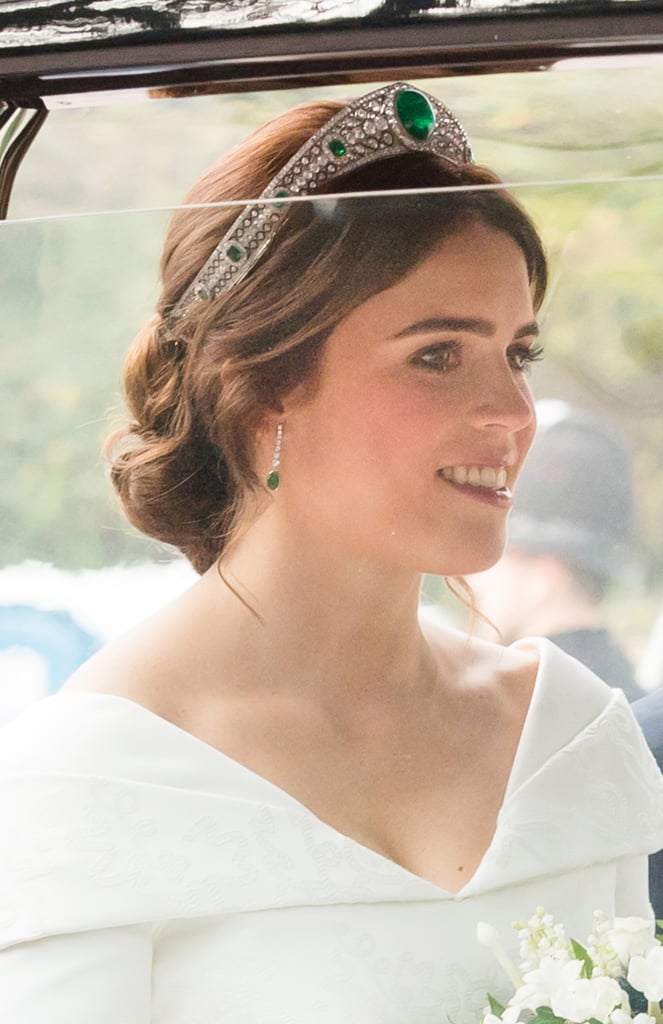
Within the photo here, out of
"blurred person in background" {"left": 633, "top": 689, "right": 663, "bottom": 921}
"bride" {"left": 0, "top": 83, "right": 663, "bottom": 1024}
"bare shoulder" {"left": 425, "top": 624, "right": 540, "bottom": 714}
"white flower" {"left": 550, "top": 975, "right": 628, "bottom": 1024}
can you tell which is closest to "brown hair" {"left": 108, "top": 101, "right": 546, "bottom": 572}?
"bride" {"left": 0, "top": 83, "right": 663, "bottom": 1024}

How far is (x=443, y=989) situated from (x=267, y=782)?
267mm

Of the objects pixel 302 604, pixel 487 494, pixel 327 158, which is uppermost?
pixel 327 158

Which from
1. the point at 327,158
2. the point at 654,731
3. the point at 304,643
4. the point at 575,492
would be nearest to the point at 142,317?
the point at 327,158

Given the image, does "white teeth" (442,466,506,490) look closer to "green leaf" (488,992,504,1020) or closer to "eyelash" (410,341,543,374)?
"eyelash" (410,341,543,374)

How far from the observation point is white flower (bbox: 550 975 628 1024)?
107 cm

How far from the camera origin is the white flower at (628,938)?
1.14 metres

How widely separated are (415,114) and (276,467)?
370 millimetres

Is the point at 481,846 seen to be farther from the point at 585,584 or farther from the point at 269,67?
the point at 269,67

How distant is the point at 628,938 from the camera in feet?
3.78

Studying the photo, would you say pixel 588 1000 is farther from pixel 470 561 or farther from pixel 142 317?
pixel 142 317

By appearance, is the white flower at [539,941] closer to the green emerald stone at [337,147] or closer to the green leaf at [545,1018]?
the green leaf at [545,1018]

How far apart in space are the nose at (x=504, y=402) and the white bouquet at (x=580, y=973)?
1.58 feet

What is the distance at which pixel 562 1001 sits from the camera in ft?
3.55

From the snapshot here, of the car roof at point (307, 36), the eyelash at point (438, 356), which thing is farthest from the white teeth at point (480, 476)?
the car roof at point (307, 36)
